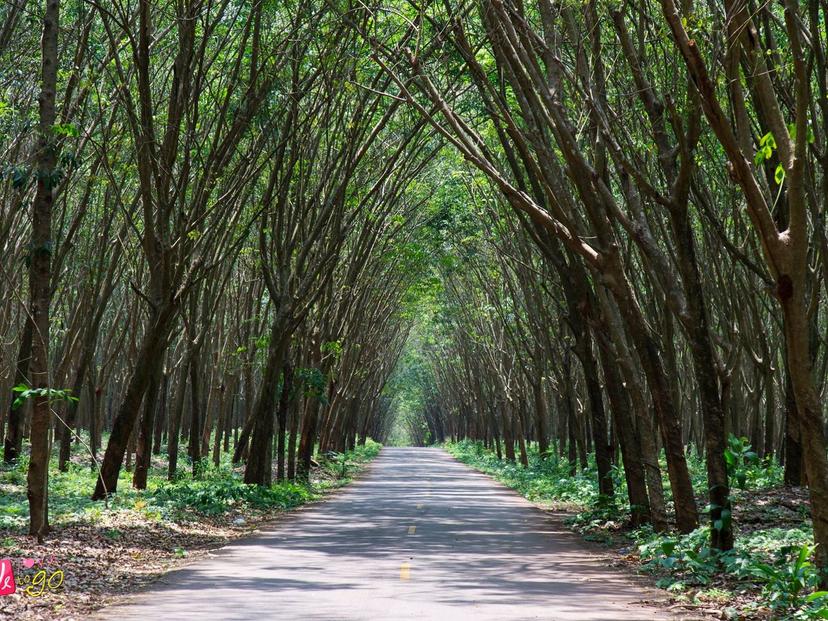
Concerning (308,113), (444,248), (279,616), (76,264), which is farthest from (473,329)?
(279,616)

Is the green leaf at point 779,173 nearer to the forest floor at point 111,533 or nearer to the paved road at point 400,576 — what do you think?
the paved road at point 400,576

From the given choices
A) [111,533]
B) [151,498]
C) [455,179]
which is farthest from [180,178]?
[455,179]

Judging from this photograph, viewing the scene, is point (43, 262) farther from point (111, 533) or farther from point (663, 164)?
point (663, 164)

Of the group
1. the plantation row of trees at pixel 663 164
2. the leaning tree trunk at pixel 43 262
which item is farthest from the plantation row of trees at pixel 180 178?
the plantation row of trees at pixel 663 164

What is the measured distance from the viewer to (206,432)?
35.7 meters

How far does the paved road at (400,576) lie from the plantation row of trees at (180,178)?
2.22 metres

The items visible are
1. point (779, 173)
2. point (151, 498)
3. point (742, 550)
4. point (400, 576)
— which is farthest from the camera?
point (151, 498)

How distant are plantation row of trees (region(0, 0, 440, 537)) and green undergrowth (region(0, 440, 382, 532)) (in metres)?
0.65

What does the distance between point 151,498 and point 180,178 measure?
5.83 m

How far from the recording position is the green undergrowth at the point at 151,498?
15.4m

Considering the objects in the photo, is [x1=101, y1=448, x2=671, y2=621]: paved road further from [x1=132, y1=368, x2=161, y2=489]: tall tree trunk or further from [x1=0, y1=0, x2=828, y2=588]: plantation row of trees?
[x1=132, y1=368, x2=161, y2=489]: tall tree trunk

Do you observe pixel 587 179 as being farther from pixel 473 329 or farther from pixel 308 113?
pixel 473 329

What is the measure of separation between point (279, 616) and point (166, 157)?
9731 mm

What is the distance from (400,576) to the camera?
1123 centimetres
